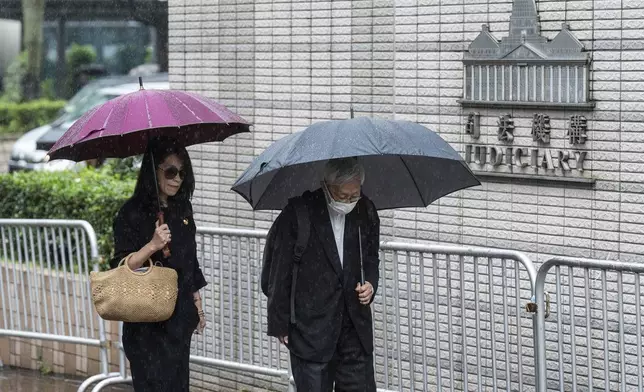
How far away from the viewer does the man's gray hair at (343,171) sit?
211 inches

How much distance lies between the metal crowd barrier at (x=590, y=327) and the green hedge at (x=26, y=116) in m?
18.9

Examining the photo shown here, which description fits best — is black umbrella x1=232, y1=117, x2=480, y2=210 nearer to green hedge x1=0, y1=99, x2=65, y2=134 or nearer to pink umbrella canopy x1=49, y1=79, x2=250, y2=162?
pink umbrella canopy x1=49, y1=79, x2=250, y2=162

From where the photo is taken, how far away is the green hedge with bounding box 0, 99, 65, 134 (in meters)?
23.8

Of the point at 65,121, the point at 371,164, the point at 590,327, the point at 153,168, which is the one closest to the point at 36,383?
the point at 153,168

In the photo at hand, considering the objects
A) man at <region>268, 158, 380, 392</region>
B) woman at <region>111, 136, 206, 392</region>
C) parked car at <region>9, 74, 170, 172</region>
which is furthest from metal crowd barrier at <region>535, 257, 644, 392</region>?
parked car at <region>9, 74, 170, 172</region>

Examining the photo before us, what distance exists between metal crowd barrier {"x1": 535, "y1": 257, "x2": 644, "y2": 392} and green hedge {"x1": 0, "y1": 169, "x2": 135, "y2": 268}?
3976mm

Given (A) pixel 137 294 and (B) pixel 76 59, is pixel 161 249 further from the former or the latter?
(B) pixel 76 59

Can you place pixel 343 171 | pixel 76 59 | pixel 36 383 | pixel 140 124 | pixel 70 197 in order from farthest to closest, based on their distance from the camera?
1. pixel 76 59
2. pixel 70 197
3. pixel 36 383
4. pixel 140 124
5. pixel 343 171

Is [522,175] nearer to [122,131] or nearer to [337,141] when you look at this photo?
[337,141]

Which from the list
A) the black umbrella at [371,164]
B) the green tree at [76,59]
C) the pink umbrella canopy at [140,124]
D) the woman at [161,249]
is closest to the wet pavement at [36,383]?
the woman at [161,249]

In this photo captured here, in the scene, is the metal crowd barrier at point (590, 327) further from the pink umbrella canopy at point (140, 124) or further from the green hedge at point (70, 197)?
the green hedge at point (70, 197)

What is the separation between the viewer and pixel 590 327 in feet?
18.8

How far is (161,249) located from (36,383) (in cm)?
356

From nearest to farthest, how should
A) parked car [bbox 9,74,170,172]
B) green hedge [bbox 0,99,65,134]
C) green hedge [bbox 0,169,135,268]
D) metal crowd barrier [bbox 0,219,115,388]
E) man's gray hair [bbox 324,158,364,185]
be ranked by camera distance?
man's gray hair [bbox 324,158,364,185]
metal crowd barrier [bbox 0,219,115,388]
green hedge [bbox 0,169,135,268]
parked car [bbox 9,74,170,172]
green hedge [bbox 0,99,65,134]
